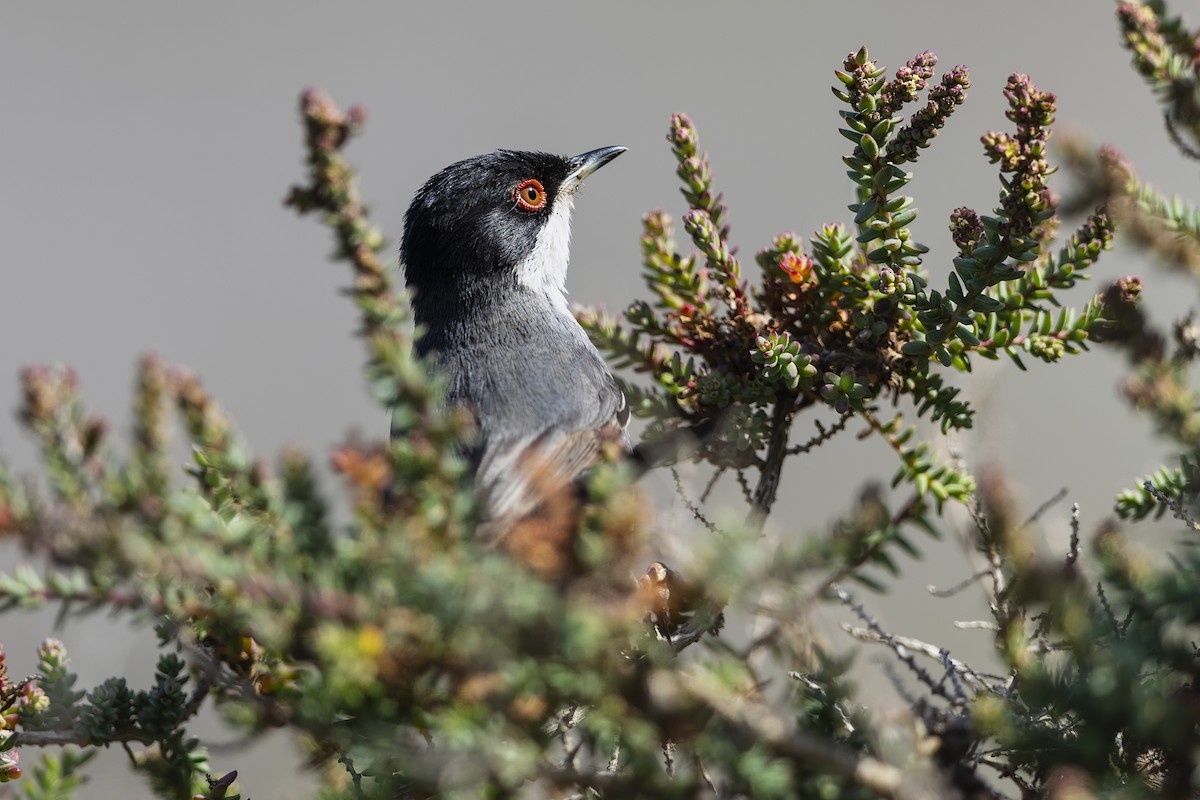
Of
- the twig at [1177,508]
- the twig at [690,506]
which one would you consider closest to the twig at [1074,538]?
the twig at [1177,508]

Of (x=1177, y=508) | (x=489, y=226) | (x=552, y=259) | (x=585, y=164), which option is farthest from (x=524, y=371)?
(x=1177, y=508)

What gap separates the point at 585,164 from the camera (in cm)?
513

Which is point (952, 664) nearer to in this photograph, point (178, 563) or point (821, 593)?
point (821, 593)

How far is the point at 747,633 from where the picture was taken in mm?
2863

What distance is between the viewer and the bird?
3.66 m

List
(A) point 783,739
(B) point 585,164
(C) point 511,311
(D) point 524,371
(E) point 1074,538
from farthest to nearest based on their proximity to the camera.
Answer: (B) point 585,164, (C) point 511,311, (D) point 524,371, (E) point 1074,538, (A) point 783,739

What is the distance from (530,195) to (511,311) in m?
0.77

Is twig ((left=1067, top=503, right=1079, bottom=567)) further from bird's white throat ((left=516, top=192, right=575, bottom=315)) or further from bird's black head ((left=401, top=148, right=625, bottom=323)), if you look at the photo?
bird's black head ((left=401, top=148, right=625, bottom=323))

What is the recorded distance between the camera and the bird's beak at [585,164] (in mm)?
5105

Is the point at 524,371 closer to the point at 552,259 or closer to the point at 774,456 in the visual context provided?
the point at 552,259

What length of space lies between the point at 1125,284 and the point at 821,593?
1105 mm

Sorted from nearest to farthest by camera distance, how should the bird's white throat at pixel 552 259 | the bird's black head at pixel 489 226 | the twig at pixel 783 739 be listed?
the twig at pixel 783 739, the bird's black head at pixel 489 226, the bird's white throat at pixel 552 259

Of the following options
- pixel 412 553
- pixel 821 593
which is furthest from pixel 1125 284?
pixel 412 553

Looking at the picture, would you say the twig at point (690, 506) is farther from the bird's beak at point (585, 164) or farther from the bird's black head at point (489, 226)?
the bird's beak at point (585, 164)
